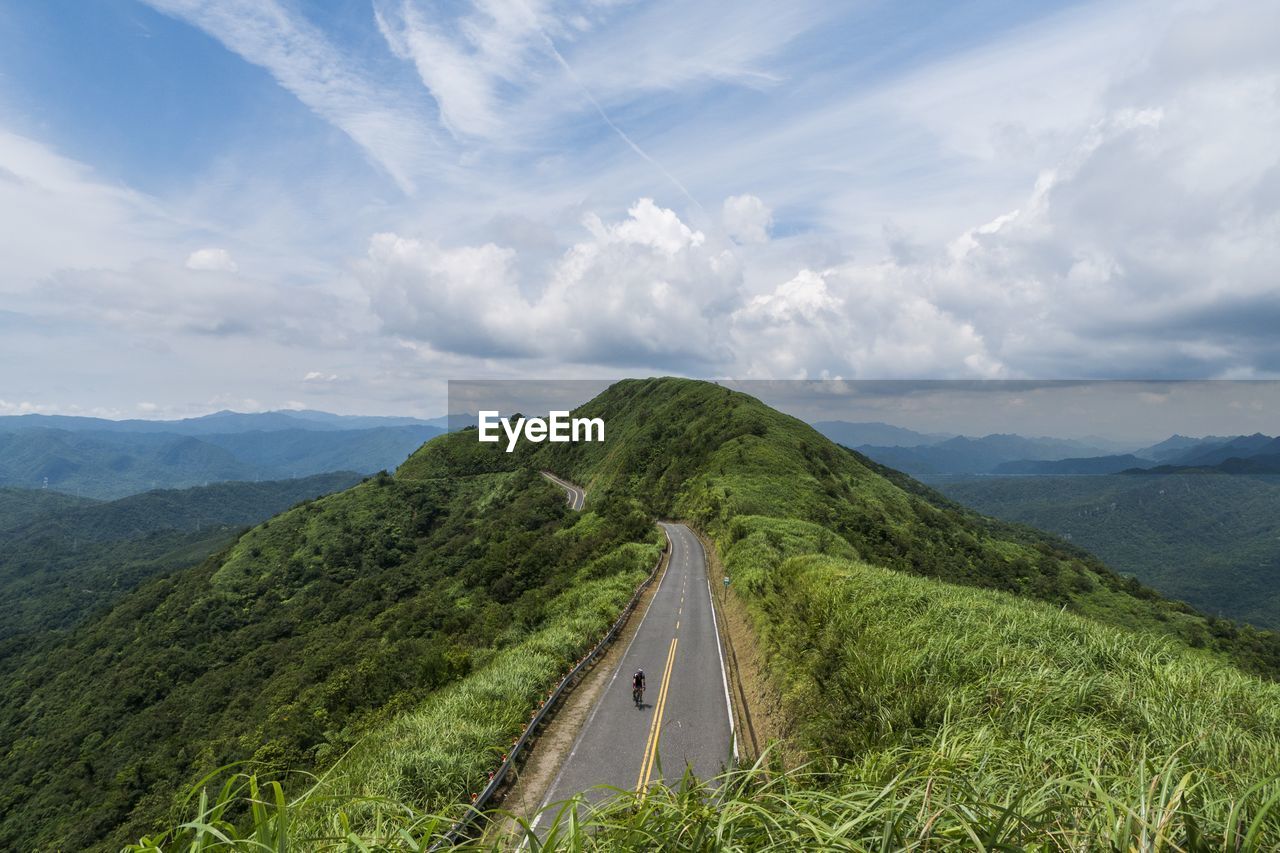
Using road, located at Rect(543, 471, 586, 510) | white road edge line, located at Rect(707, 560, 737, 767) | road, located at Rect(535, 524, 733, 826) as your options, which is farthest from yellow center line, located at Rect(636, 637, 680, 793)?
road, located at Rect(543, 471, 586, 510)

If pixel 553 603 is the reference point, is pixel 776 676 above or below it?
above

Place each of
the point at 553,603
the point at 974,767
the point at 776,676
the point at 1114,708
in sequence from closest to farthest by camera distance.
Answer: the point at 974,767
the point at 1114,708
the point at 776,676
the point at 553,603

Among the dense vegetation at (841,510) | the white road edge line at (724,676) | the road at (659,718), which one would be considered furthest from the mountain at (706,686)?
the road at (659,718)

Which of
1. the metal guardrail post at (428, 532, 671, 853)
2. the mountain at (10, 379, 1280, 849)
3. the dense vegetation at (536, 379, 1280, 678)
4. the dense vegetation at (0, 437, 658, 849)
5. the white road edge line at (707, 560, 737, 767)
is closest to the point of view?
the mountain at (10, 379, 1280, 849)

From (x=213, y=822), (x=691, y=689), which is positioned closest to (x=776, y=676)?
(x=691, y=689)

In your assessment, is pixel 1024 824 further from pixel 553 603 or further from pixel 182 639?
pixel 182 639

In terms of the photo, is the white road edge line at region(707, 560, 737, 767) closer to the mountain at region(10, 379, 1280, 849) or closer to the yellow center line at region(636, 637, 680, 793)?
the mountain at region(10, 379, 1280, 849)

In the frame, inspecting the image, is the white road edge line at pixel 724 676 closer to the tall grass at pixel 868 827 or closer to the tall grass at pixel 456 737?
the tall grass at pixel 456 737
